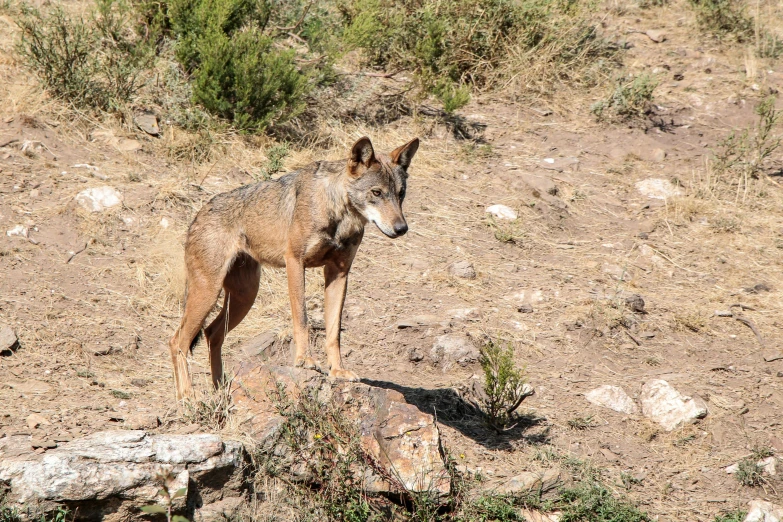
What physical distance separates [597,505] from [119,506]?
3.37 meters

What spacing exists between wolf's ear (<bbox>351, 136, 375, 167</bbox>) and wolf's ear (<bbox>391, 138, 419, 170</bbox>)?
0.83ft

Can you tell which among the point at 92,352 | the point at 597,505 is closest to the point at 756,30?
the point at 597,505

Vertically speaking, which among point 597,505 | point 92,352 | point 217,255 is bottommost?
point 92,352

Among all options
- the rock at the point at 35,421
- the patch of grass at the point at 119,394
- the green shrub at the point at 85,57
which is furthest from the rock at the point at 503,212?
the rock at the point at 35,421

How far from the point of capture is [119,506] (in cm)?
501

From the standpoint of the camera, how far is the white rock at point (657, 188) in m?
11.1

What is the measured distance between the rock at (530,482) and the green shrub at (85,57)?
735 centimetres

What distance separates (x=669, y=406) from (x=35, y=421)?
5.30 m

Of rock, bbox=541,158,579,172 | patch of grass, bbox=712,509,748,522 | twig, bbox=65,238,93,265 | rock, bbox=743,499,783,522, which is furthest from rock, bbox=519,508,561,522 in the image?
rock, bbox=541,158,579,172

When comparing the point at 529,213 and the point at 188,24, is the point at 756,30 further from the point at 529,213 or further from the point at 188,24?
the point at 188,24

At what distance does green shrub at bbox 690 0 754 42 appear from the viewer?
46.5 ft

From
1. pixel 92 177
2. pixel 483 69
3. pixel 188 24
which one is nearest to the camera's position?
pixel 92 177

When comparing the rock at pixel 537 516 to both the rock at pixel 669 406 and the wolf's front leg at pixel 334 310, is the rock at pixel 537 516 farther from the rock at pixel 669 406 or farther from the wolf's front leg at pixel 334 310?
the rock at pixel 669 406

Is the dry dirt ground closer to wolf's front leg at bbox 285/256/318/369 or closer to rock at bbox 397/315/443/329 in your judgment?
rock at bbox 397/315/443/329
